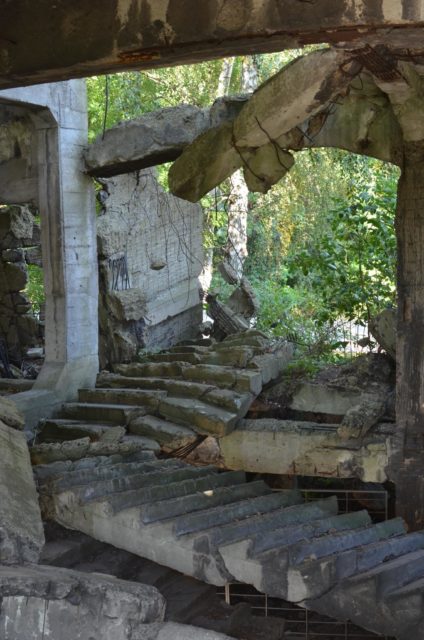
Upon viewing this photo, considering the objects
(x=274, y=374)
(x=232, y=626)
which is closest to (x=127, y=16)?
(x=232, y=626)

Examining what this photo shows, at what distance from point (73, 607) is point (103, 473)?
2.65m

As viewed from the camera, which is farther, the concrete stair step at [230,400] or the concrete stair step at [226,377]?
the concrete stair step at [226,377]

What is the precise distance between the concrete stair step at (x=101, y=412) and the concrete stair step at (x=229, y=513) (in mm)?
2247

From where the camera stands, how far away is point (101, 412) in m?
8.78

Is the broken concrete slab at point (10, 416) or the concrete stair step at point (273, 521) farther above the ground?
the broken concrete slab at point (10, 416)

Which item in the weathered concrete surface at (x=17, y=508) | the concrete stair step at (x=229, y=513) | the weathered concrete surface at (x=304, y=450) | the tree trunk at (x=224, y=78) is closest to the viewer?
the weathered concrete surface at (x=17, y=508)

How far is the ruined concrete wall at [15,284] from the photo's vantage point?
1323cm

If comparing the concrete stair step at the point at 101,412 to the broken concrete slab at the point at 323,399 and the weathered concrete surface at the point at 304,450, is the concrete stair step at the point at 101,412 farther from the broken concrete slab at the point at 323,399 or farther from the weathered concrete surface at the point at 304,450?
the broken concrete slab at the point at 323,399

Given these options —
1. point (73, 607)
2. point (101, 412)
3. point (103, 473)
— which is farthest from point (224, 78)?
point (73, 607)

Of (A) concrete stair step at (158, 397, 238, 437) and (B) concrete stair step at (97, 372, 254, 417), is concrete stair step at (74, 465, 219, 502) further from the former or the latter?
(B) concrete stair step at (97, 372, 254, 417)

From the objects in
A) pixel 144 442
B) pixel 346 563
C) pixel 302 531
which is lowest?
pixel 346 563

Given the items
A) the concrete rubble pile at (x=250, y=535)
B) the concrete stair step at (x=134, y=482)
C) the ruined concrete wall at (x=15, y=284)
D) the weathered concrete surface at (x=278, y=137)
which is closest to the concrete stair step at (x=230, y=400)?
the concrete stair step at (x=134, y=482)

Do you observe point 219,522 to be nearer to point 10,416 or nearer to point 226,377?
point 10,416

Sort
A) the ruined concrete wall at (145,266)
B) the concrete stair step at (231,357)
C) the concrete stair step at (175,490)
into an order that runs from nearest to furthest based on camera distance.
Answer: the concrete stair step at (175,490)
the concrete stair step at (231,357)
the ruined concrete wall at (145,266)
